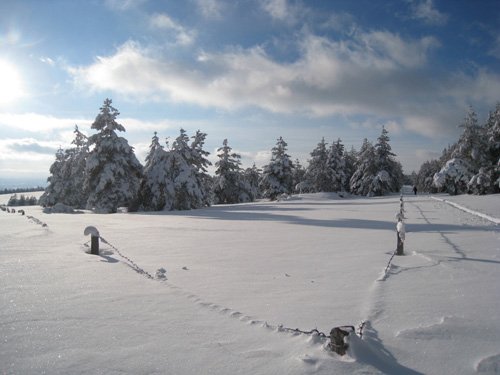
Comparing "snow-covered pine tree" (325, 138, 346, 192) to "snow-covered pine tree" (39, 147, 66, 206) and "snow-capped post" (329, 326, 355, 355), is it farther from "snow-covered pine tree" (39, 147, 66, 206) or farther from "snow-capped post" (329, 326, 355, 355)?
"snow-capped post" (329, 326, 355, 355)

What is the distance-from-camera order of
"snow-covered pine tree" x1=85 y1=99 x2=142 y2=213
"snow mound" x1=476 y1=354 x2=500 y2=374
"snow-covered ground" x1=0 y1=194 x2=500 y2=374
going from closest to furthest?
"snow mound" x1=476 y1=354 x2=500 y2=374 < "snow-covered ground" x1=0 y1=194 x2=500 y2=374 < "snow-covered pine tree" x1=85 y1=99 x2=142 y2=213

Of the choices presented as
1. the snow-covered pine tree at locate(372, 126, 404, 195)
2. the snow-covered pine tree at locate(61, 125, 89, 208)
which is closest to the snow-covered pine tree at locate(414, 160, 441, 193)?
the snow-covered pine tree at locate(372, 126, 404, 195)

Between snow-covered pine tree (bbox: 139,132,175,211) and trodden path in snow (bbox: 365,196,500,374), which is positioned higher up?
snow-covered pine tree (bbox: 139,132,175,211)

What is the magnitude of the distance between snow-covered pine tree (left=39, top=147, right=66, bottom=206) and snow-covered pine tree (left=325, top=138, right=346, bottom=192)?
126 feet

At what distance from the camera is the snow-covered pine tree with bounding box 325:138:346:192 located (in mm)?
54562

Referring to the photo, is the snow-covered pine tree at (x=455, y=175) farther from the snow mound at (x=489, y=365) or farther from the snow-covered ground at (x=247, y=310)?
the snow mound at (x=489, y=365)

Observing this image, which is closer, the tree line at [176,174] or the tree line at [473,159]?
the tree line at [176,174]

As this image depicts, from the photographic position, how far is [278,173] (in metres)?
47.6

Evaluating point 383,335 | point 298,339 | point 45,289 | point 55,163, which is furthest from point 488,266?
point 55,163

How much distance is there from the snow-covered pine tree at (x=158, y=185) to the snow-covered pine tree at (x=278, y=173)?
71.8ft

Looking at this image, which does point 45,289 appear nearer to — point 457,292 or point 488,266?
point 457,292

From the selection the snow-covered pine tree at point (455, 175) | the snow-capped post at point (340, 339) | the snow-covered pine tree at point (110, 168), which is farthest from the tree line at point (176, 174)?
the snow-capped post at point (340, 339)

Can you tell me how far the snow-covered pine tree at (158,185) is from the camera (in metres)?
26.2

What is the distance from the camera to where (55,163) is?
134 ft
